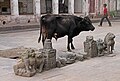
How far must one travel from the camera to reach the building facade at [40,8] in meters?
22.4

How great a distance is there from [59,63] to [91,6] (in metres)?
22.3

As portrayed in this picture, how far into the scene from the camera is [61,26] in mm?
10047

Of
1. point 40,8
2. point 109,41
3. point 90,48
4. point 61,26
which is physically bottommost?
point 90,48

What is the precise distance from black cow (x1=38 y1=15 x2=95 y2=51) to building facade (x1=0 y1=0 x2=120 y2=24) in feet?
39.9

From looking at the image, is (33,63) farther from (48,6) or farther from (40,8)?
(48,6)

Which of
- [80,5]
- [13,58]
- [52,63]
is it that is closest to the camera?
[52,63]

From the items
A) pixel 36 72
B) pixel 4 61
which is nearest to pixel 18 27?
pixel 4 61

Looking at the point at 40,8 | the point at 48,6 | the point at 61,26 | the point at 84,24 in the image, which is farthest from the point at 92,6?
the point at 61,26

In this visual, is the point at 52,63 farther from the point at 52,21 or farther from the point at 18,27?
the point at 18,27

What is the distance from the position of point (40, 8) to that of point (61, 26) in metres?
15.4

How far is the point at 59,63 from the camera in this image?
7.88 metres

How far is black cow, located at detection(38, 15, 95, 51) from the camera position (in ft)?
32.4

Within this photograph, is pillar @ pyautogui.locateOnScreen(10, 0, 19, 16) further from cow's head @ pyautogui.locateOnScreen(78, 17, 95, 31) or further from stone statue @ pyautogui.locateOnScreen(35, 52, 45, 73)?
stone statue @ pyautogui.locateOnScreen(35, 52, 45, 73)

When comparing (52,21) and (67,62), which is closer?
(67,62)
